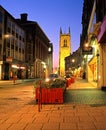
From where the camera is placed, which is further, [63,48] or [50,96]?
[63,48]

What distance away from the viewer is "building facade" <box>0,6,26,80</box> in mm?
60094

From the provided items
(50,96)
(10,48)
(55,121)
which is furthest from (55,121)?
(10,48)

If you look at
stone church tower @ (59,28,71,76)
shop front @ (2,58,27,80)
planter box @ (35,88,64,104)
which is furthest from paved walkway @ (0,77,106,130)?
stone church tower @ (59,28,71,76)

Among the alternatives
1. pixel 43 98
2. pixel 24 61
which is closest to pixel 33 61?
pixel 24 61

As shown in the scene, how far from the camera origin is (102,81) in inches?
1031

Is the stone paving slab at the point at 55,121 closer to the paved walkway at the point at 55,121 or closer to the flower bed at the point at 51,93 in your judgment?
the paved walkway at the point at 55,121

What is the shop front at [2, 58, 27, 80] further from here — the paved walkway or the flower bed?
the paved walkway

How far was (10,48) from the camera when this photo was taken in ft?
216

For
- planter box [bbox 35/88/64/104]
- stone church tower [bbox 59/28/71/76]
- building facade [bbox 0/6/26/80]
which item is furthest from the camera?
stone church tower [bbox 59/28/71/76]

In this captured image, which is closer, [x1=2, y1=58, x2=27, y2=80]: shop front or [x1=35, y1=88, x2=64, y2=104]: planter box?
[x1=35, y1=88, x2=64, y2=104]: planter box

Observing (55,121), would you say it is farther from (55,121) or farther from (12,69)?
(12,69)

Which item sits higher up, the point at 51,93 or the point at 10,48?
the point at 10,48

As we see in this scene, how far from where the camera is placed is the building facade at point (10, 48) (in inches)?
2366

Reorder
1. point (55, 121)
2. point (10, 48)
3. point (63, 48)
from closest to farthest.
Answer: point (55, 121)
point (10, 48)
point (63, 48)
